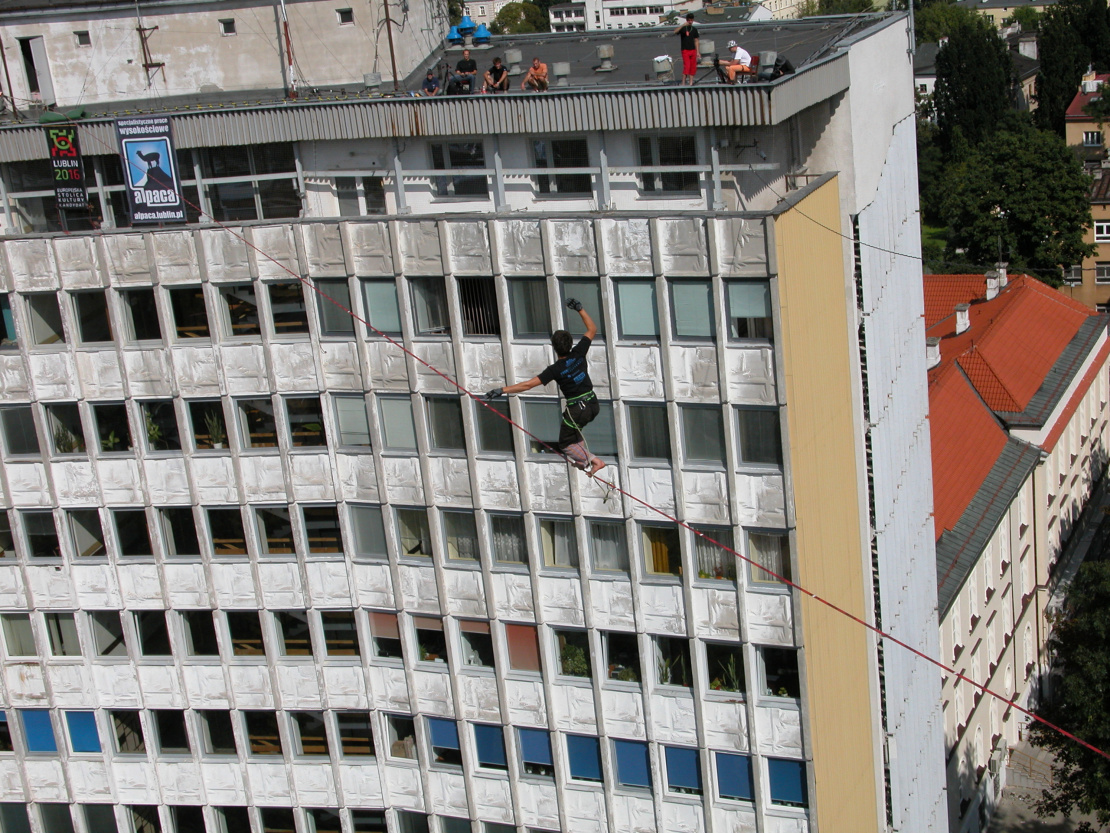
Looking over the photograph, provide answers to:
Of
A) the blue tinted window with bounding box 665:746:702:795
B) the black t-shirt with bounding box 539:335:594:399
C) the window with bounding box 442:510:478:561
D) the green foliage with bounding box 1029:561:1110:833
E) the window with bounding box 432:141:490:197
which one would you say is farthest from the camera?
the green foliage with bounding box 1029:561:1110:833

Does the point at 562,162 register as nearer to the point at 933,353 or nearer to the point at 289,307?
the point at 289,307

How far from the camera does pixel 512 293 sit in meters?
30.8

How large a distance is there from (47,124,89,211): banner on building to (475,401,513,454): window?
38.2 feet

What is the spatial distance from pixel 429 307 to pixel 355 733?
37.6ft

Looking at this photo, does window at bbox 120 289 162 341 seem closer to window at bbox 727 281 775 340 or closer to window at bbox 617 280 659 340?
window at bbox 617 280 659 340

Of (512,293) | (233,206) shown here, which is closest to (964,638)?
(512,293)

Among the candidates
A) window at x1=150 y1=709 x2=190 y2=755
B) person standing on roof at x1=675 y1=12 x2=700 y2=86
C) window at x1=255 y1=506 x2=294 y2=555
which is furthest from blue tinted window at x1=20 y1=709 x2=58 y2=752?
person standing on roof at x1=675 y1=12 x2=700 y2=86

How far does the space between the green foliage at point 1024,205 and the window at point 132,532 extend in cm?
8744

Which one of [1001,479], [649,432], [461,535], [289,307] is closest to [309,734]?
[461,535]

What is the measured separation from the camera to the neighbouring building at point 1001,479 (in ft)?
164

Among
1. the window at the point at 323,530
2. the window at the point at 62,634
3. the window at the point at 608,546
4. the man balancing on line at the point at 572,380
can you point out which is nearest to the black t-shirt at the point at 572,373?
the man balancing on line at the point at 572,380

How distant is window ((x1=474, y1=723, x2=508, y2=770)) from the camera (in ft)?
112

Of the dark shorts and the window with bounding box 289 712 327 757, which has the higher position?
the dark shorts

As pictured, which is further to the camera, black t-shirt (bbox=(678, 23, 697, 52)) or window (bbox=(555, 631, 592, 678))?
window (bbox=(555, 631, 592, 678))
